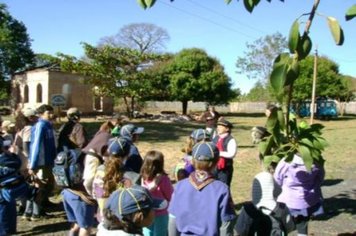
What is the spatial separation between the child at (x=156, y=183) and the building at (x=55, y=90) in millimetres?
29075

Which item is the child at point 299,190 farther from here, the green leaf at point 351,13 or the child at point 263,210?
the green leaf at point 351,13

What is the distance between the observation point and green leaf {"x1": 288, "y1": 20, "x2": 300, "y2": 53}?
1583 mm

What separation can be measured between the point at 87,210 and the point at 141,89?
81.0ft

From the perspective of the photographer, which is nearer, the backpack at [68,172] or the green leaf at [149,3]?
the green leaf at [149,3]

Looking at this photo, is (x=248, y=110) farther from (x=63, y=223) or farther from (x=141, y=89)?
(x=63, y=223)

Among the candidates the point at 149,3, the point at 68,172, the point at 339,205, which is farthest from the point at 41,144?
the point at 149,3

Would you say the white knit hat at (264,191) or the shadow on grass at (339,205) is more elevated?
the white knit hat at (264,191)

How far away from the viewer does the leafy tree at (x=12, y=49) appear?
42.3 meters

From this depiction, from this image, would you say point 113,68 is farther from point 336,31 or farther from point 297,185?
point 336,31

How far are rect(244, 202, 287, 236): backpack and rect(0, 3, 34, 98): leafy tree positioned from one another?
38510 millimetres

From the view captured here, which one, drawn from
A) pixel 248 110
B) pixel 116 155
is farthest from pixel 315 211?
pixel 248 110

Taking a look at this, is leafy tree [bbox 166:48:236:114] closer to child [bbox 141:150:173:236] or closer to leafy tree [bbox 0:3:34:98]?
leafy tree [bbox 0:3:34:98]

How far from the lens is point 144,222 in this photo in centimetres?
273

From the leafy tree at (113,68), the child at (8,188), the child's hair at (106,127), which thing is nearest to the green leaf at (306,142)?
the child at (8,188)
